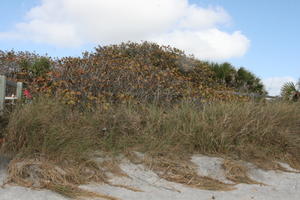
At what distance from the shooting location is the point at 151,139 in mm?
5387

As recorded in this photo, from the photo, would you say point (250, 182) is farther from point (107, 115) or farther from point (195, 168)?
point (107, 115)

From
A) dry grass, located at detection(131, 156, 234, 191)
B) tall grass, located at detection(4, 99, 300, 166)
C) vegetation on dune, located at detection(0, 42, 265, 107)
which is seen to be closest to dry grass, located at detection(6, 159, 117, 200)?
tall grass, located at detection(4, 99, 300, 166)

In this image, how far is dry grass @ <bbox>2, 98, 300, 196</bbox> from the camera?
14.5 feet

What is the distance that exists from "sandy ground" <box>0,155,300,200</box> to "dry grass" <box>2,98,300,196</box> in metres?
0.15

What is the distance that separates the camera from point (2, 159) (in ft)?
14.7

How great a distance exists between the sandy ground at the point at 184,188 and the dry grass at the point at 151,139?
15 centimetres

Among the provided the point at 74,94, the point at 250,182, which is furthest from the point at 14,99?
the point at 250,182

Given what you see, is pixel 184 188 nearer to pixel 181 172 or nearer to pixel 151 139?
pixel 181 172

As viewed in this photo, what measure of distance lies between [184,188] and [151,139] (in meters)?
1.29

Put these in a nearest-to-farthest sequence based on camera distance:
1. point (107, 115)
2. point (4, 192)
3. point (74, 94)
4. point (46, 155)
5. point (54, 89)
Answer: point (4, 192) → point (46, 155) → point (107, 115) → point (74, 94) → point (54, 89)

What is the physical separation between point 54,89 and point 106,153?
3390 mm

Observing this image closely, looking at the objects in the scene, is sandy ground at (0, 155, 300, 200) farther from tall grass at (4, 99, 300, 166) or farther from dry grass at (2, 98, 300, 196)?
tall grass at (4, 99, 300, 166)

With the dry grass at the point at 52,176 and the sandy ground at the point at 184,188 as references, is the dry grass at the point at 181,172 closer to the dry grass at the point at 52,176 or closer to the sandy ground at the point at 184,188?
the sandy ground at the point at 184,188

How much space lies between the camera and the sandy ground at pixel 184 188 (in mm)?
3816
